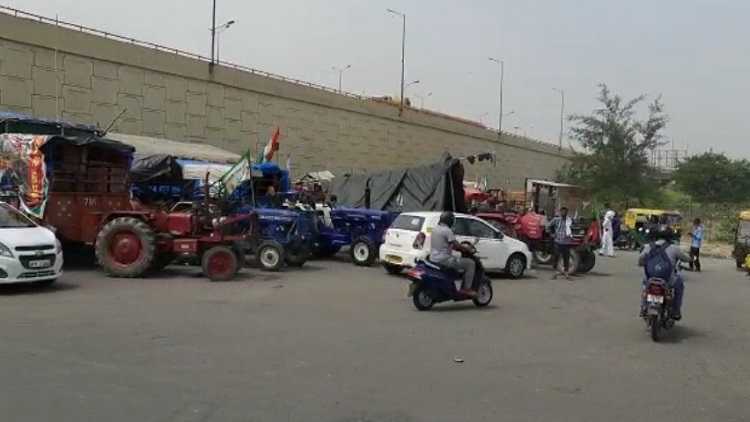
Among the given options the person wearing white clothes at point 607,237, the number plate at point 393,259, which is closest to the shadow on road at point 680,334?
the number plate at point 393,259

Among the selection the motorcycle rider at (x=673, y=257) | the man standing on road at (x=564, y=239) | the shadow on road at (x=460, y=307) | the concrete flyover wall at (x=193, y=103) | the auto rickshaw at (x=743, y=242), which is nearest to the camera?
the motorcycle rider at (x=673, y=257)

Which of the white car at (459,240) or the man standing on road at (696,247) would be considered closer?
the white car at (459,240)

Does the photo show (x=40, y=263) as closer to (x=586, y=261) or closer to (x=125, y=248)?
(x=125, y=248)

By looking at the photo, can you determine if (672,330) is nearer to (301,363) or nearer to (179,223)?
(301,363)

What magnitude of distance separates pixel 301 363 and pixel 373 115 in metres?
48.1

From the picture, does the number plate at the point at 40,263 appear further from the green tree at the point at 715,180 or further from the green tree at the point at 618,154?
the green tree at the point at 715,180

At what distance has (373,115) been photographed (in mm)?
54781

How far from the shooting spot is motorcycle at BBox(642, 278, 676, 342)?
971cm

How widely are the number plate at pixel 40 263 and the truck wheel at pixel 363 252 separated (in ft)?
29.2

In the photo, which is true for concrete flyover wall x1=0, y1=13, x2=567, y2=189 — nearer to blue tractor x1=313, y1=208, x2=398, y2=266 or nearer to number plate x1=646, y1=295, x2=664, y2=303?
blue tractor x1=313, y1=208, x2=398, y2=266

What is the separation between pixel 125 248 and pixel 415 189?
10.7 meters

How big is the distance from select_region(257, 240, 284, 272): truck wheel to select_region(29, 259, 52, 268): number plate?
566 centimetres

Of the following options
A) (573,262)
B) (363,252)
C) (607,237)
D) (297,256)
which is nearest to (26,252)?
(297,256)

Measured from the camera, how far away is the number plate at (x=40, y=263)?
11922 millimetres
